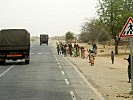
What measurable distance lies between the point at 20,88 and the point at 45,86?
3.91ft

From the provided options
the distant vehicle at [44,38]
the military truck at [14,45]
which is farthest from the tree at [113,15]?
the distant vehicle at [44,38]

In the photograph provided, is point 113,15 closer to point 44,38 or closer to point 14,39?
point 14,39

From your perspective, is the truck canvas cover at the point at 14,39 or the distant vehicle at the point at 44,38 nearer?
the truck canvas cover at the point at 14,39

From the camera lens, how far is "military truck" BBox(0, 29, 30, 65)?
105ft

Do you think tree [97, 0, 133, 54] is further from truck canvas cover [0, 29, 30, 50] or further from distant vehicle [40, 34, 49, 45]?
distant vehicle [40, 34, 49, 45]

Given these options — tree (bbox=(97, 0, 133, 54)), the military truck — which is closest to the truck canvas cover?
the military truck

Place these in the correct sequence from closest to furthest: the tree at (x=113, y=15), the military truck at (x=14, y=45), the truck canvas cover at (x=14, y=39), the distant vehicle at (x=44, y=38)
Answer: the military truck at (x=14, y=45), the truck canvas cover at (x=14, y=39), the tree at (x=113, y=15), the distant vehicle at (x=44, y=38)

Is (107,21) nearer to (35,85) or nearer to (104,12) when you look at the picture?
(104,12)

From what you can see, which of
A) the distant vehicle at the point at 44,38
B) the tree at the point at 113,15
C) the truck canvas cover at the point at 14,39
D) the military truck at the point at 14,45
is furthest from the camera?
the distant vehicle at the point at 44,38

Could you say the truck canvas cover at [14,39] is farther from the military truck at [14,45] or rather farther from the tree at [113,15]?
the tree at [113,15]

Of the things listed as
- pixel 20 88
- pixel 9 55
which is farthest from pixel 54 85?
pixel 9 55

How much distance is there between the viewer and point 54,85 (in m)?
17.2

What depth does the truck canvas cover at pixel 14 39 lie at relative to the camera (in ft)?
106

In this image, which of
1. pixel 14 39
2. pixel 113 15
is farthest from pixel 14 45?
pixel 113 15
